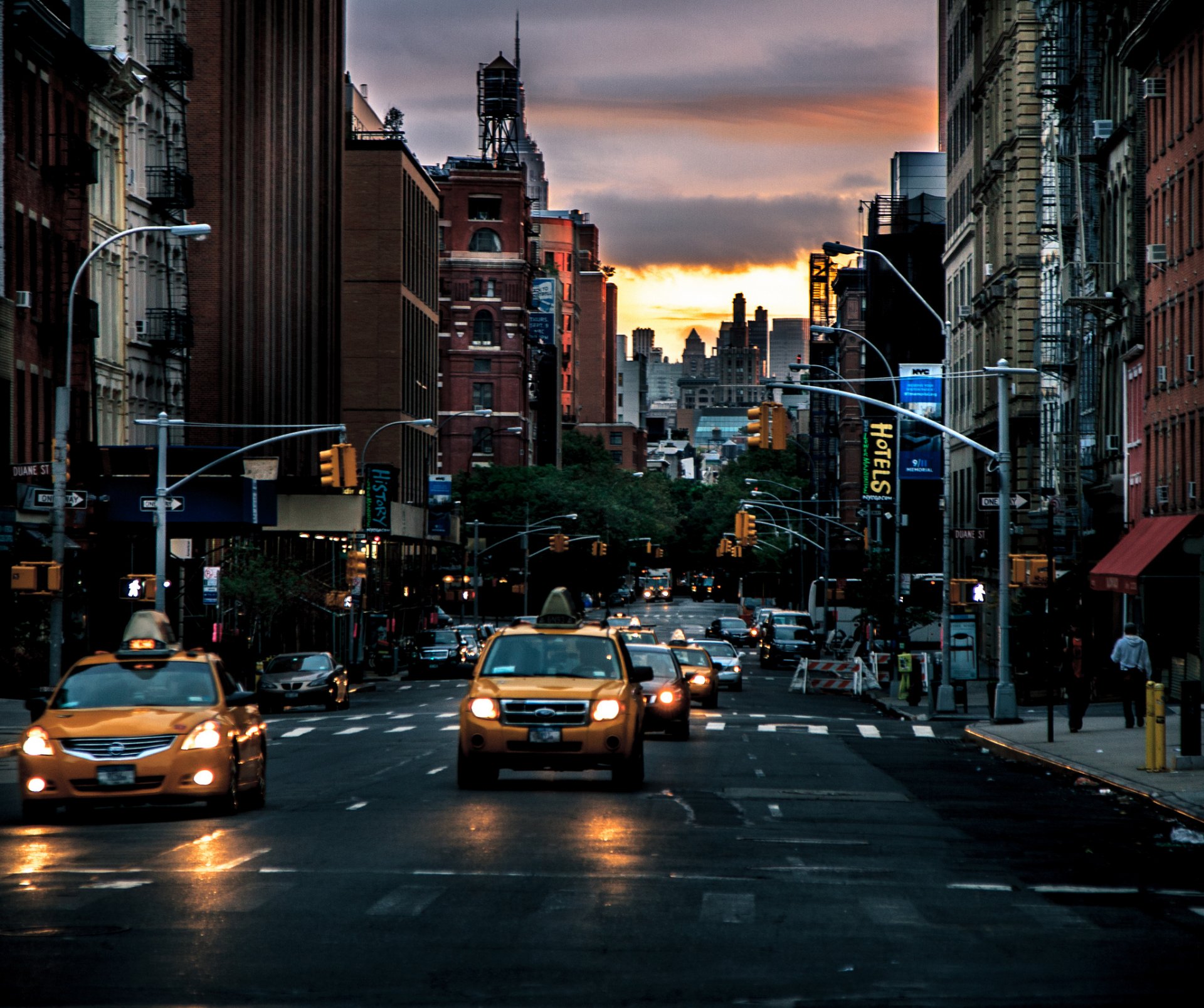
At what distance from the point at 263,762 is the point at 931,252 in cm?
10099

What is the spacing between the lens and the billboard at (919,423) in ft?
154

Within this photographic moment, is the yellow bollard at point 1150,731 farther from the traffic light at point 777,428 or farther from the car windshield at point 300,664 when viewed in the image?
the car windshield at point 300,664

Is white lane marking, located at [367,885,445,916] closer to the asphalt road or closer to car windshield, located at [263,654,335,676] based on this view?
the asphalt road

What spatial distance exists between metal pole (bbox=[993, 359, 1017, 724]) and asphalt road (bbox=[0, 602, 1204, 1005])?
1450cm

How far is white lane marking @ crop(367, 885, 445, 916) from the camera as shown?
40.4 ft

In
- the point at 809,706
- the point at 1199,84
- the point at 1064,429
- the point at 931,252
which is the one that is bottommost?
the point at 809,706

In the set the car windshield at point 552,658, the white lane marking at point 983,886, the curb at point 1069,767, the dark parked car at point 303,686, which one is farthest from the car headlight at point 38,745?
the dark parked car at point 303,686

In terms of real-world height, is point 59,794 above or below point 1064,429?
below

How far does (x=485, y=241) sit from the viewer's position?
154000mm

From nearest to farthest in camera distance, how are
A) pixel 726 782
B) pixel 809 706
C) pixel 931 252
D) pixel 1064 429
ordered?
pixel 726 782 → pixel 809 706 → pixel 1064 429 → pixel 931 252

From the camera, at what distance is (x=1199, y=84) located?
42.7 metres

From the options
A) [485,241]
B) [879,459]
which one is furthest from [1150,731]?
[485,241]

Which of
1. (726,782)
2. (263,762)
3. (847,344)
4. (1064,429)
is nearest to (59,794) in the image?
(263,762)

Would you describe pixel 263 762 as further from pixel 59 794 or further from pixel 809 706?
pixel 809 706
